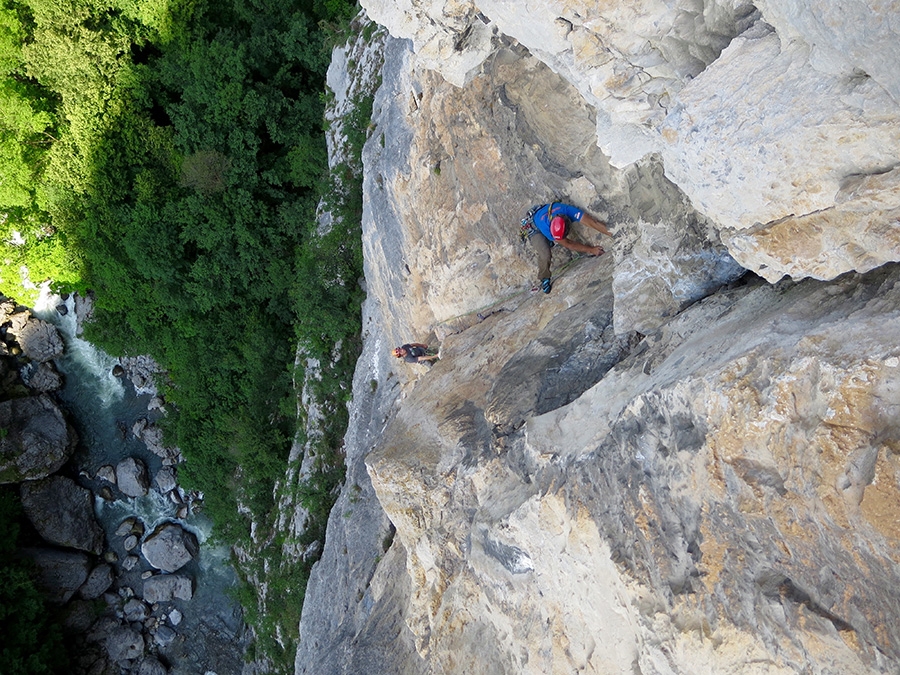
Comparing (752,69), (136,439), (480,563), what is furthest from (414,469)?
(136,439)

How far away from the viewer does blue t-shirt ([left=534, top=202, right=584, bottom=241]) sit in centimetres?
745

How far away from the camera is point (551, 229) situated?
748 centimetres

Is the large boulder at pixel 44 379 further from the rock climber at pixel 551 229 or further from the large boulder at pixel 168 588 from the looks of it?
the rock climber at pixel 551 229

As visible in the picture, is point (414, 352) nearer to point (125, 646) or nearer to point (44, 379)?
point (44, 379)

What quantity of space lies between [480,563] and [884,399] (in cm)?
394

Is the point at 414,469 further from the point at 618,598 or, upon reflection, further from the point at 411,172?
the point at 411,172

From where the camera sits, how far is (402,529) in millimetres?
7445

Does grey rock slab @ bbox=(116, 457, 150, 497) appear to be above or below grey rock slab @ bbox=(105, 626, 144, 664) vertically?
above

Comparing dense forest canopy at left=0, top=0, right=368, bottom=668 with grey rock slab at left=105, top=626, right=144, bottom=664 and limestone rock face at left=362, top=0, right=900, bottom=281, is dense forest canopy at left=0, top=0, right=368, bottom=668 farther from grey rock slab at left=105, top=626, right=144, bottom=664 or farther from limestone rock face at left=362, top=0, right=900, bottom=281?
limestone rock face at left=362, top=0, right=900, bottom=281

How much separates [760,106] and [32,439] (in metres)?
17.6

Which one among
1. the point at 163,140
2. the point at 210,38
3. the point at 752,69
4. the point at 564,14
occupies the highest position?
the point at 210,38

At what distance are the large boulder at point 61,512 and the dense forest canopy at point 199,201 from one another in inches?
143

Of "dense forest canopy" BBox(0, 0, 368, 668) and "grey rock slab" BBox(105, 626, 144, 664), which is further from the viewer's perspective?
"grey rock slab" BBox(105, 626, 144, 664)

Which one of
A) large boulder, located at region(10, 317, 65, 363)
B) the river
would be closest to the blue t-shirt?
the river
